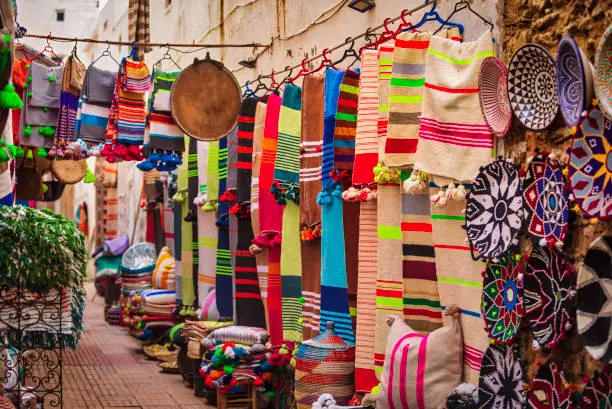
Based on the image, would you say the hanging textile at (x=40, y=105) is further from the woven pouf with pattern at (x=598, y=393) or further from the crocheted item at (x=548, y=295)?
the woven pouf with pattern at (x=598, y=393)

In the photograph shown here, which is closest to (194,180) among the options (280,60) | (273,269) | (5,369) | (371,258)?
(280,60)

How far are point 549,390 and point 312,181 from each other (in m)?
2.43

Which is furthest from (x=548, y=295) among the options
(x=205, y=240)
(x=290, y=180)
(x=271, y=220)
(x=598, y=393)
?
(x=205, y=240)

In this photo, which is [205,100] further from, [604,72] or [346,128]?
[604,72]

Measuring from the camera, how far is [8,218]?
207 inches

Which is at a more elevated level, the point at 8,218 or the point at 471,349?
the point at 8,218

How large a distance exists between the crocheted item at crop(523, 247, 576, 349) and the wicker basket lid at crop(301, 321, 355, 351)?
172cm

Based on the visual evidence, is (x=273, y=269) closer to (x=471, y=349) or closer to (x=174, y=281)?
(x=471, y=349)

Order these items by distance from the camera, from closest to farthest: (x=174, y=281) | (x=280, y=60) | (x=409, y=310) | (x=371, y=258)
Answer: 1. (x=409, y=310)
2. (x=371, y=258)
3. (x=280, y=60)
4. (x=174, y=281)

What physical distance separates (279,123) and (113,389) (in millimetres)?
3383

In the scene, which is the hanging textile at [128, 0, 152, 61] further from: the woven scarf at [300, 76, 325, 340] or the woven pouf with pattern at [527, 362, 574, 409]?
the woven pouf with pattern at [527, 362, 574, 409]

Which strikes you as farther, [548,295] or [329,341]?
[329,341]

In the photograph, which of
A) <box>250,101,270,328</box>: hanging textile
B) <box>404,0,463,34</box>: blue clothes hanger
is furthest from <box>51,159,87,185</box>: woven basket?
<box>404,0,463,34</box>: blue clothes hanger

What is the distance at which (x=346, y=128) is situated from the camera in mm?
5344
